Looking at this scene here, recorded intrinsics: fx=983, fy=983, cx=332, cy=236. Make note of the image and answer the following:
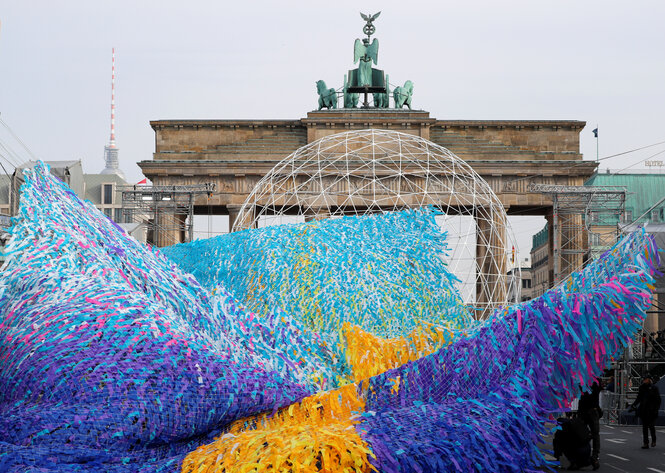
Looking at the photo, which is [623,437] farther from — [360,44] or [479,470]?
[360,44]

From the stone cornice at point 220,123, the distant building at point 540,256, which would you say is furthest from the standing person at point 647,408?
the distant building at point 540,256

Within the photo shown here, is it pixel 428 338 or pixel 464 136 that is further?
pixel 464 136

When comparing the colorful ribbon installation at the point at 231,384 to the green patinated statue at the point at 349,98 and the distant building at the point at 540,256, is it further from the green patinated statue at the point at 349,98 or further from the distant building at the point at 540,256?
the distant building at the point at 540,256

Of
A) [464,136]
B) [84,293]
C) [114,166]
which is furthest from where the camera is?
[114,166]

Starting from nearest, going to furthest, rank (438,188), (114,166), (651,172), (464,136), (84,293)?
(84,293), (438,188), (464,136), (651,172), (114,166)

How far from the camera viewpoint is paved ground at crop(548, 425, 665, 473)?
47.1 feet

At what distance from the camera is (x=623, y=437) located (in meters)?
20.8

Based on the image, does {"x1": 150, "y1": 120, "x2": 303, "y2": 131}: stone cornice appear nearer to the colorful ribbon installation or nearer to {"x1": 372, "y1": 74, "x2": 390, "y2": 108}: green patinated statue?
{"x1": 372, "y1": 74, "x2": 390, "y2": 108}: green patinated statue

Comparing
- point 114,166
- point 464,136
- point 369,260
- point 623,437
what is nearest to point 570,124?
point 464,136

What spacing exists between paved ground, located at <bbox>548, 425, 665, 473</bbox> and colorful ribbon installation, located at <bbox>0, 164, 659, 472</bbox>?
8.12 meters

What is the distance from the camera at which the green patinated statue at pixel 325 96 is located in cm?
5203

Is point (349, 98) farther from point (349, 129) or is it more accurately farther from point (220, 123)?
point (220, 123)

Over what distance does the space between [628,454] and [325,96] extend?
37612 mm

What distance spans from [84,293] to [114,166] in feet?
568
